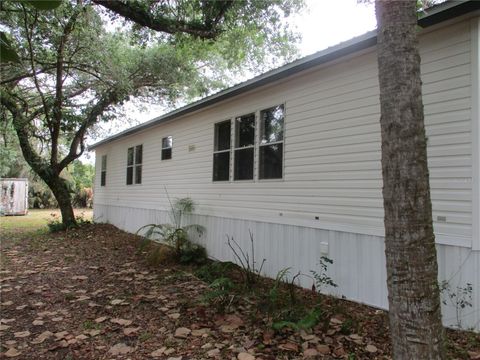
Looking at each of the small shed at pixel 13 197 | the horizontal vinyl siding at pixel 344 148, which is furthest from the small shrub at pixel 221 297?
the small shed at pixel 13 197

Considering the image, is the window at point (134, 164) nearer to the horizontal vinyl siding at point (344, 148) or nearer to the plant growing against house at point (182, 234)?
the plant growing against house at point (182, 234)

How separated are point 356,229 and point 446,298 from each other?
4.36ft

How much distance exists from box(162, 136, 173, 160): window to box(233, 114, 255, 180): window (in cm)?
313

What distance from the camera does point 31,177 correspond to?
2570 centimetres

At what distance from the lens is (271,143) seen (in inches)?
255

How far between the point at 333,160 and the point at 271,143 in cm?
145

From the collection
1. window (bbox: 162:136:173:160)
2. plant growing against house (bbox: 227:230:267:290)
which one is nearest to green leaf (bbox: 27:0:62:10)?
plant growing against house (bbox: 227:230:267:290)

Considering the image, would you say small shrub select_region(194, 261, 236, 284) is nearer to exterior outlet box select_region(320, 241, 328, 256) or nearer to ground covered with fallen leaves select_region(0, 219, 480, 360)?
ground covered with fallen leaves select_region(0, 219, 480, 360)

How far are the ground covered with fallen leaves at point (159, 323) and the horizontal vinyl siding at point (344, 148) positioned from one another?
1213 mm

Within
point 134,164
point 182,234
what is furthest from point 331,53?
point 134,164

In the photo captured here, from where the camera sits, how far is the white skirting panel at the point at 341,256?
3.90 meters

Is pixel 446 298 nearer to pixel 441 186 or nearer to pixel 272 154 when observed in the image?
pixel 441 186

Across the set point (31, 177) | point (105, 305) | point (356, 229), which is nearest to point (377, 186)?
point (356, 229)

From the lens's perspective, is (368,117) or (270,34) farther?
(270,34)
